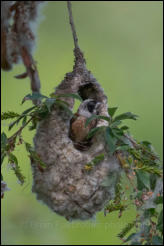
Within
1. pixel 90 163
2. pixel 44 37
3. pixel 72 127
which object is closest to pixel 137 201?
pixel 90 163

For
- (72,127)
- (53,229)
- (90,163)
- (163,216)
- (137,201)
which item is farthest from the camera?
(53,229)

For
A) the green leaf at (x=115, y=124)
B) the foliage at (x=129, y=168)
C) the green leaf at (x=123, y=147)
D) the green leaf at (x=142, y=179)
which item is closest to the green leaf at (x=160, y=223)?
the foliage at (x=129, y=168)

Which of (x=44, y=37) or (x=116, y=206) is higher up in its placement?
(x=44, y=37)

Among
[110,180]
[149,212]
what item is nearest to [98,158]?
[110,180]

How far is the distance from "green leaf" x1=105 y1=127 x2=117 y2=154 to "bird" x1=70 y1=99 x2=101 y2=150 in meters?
0.35

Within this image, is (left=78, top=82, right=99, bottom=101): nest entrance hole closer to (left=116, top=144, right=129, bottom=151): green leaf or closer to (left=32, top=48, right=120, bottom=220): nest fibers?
(left=32, top=48, right=120, bottom=220): nest fibers

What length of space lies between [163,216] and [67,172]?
54 centimetres

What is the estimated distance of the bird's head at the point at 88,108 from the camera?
7.29 ft

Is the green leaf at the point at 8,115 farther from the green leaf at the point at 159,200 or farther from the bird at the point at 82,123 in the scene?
the green leaf at the point at 159,200

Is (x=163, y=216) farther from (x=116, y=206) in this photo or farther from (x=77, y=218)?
(x=77, y=218)

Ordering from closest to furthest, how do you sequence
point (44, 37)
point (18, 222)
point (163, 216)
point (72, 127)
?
1. point (163, 216)
2. point (72, 127)
3. point (18, 222)
4. point (44, 37)

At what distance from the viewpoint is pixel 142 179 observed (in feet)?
5.67

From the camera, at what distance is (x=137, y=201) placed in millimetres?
1783

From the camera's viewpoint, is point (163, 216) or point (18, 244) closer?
point (163, 216)
